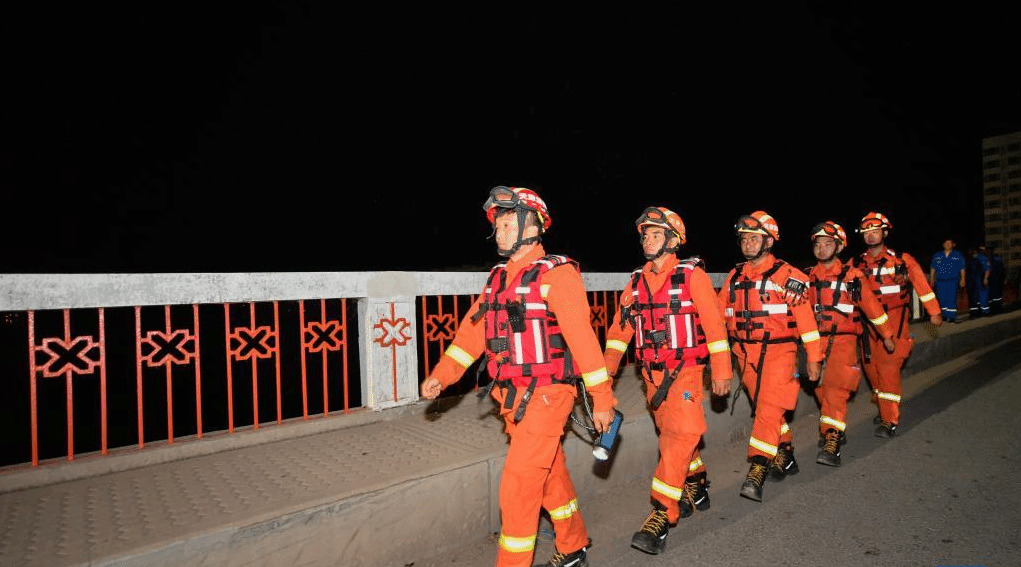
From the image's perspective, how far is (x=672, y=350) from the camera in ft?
13.0

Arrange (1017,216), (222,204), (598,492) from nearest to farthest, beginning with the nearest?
(598,492) → (222,204) → (1017,216)

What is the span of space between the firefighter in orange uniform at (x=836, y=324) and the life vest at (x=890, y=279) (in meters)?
0.56

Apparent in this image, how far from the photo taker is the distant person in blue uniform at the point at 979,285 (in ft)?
48.3

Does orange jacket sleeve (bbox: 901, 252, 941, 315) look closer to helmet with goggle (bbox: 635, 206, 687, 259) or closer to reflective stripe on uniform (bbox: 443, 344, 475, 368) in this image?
helmet with goggle (bbox: 635, 206, 687, 259)

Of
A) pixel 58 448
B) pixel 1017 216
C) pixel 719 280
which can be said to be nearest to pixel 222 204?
pixel 58 448

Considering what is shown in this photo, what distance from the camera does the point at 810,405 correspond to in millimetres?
7230

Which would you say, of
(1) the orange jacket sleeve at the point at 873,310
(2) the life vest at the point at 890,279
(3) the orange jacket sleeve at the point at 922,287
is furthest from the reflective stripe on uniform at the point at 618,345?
(3) the orange jacket sleeve at the point at 922,287

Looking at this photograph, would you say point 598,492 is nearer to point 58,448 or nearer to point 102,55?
point 58,448

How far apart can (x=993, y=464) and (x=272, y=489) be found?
226 inches

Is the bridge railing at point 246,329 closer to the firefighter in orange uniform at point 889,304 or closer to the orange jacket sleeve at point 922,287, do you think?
the firefighter in orange uniform at point 889,304

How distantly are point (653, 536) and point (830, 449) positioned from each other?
8.47 feet

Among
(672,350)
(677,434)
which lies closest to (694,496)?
(677,434)

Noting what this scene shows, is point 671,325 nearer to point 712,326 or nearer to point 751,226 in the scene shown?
point 712,326

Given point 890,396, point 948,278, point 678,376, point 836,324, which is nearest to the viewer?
point 678,376
